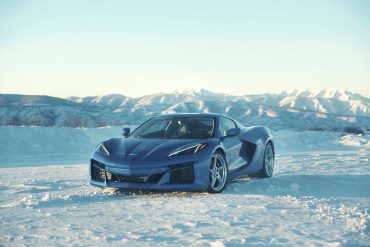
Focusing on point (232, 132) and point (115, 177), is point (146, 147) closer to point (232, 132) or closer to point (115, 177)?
point (115, 177)

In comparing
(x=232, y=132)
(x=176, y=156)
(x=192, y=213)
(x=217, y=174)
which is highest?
(x=232, y=132)

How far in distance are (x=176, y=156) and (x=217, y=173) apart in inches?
29.5

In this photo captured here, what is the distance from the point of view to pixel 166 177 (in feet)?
19.7

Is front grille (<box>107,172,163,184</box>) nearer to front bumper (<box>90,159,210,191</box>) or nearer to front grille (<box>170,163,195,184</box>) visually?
front bumper (<box>90,159,210,191</box>)

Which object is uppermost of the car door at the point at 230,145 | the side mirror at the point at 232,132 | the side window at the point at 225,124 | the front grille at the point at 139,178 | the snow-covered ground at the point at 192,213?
the side window at the point at 225,124

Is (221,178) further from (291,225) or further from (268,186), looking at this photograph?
(291,225)

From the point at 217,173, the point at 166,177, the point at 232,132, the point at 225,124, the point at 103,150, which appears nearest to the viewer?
the point at 166,177

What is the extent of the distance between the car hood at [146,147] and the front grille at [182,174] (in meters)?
0.26

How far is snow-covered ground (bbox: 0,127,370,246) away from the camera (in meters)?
3.81

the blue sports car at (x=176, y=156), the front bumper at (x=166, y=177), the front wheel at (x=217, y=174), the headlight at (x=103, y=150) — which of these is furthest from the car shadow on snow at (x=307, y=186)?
the headlight at (x=103, y=150)

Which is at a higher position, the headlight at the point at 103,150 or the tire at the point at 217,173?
the headlight at the point at 103,150

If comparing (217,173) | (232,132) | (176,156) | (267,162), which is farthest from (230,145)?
(267,162)

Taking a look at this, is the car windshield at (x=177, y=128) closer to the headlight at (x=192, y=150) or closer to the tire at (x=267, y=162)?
the headlight at (x=192, y=150)

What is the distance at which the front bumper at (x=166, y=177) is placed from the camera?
6.00 metres
